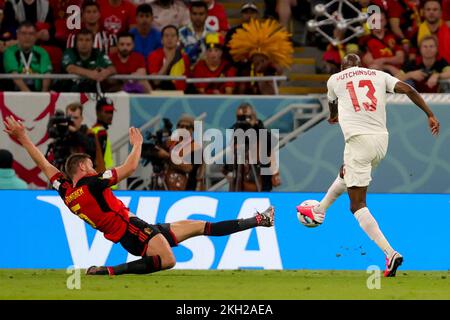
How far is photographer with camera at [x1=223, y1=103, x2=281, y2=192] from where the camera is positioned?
19703 millimetres

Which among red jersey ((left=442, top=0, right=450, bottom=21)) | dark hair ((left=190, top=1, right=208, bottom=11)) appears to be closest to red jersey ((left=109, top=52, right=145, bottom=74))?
A: dark hair ((left=190, top=1, right=208, bottom=11))

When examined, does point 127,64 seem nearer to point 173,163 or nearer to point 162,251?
point 173,163

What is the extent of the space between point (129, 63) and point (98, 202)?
621cm

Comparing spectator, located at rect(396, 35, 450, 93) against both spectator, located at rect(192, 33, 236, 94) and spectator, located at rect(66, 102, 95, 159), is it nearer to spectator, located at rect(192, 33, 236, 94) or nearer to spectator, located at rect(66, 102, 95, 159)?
spectator, located at rect(192, 33, 236, 94)

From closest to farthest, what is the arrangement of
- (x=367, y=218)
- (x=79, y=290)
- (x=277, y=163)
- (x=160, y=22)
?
1. (x=79, y=290)
2. (x=367, y=218)
3. (x=277, y=163)
4. (x=160, y=22)

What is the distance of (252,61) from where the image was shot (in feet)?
69.6

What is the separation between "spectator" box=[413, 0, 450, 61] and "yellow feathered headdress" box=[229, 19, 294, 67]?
205 cm

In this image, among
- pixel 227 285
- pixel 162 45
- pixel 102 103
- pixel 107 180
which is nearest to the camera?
pixel 107 180

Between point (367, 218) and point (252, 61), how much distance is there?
5960 millimetres

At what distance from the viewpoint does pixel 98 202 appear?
15.1m

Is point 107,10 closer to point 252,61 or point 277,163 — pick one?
point 252,61

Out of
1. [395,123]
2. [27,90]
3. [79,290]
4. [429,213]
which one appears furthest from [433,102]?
[79,290]

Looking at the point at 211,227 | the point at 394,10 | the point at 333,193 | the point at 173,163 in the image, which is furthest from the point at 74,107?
the point at 394,10

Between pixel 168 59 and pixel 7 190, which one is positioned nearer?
pixel 7 190
